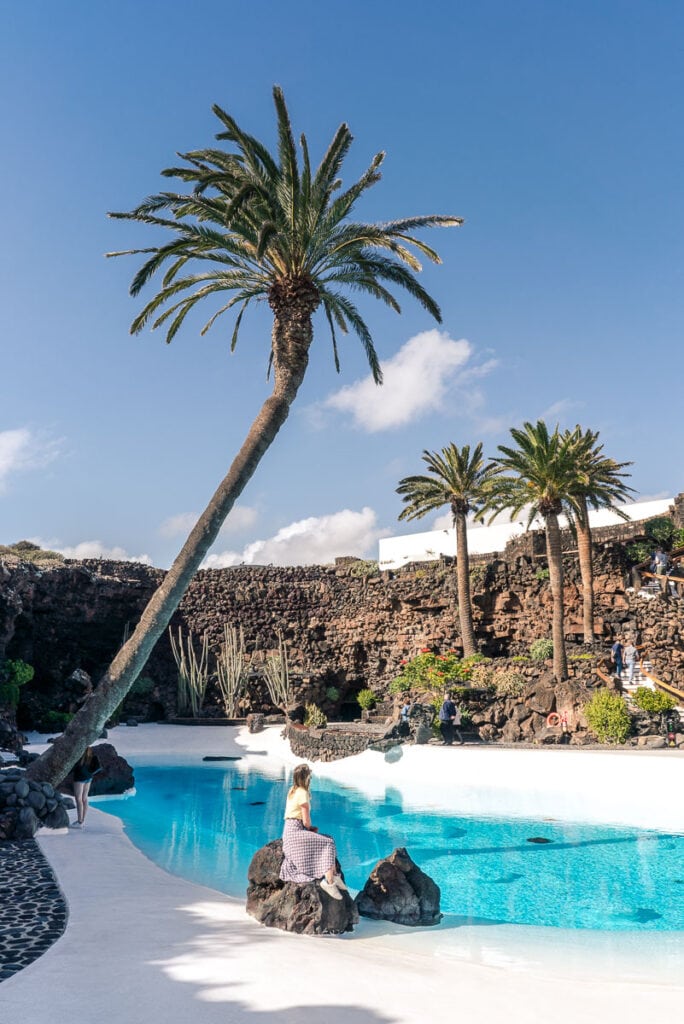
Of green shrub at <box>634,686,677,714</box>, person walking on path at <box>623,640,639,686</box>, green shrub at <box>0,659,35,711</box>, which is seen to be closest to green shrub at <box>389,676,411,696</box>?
person walking on path at <box>623,640,639,686</box>

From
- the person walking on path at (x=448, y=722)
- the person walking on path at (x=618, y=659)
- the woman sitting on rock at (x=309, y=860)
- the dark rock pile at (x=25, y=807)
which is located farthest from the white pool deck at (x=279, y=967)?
the person walking on path at (x=618, y=659)

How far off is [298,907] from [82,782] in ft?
18.2

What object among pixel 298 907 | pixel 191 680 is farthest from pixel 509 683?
pixel 298 907

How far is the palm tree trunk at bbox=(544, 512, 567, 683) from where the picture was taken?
893 inches

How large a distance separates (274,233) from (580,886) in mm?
10217

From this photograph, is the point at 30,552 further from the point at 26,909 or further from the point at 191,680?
the point at 26,909

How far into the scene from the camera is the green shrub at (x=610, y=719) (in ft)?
59.3

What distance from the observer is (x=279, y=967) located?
5367 mm

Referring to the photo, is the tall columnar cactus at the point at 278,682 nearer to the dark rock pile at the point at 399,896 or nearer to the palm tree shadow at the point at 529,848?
the palm tree shadow at the point at 529,848

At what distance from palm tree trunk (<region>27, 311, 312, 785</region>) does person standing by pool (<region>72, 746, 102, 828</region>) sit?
21 centimetres

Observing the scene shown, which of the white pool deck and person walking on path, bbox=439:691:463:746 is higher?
person walking on path, bbox=439:691:463:746

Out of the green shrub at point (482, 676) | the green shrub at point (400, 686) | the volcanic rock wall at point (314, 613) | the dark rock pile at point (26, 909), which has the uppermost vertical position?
the volcanic rock wall at point (314, 613)

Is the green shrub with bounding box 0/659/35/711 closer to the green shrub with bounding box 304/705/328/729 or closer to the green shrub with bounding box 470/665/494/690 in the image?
the green shrub with bounding box 304/705/328/729

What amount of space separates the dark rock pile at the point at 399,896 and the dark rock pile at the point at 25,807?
15.6 ft
